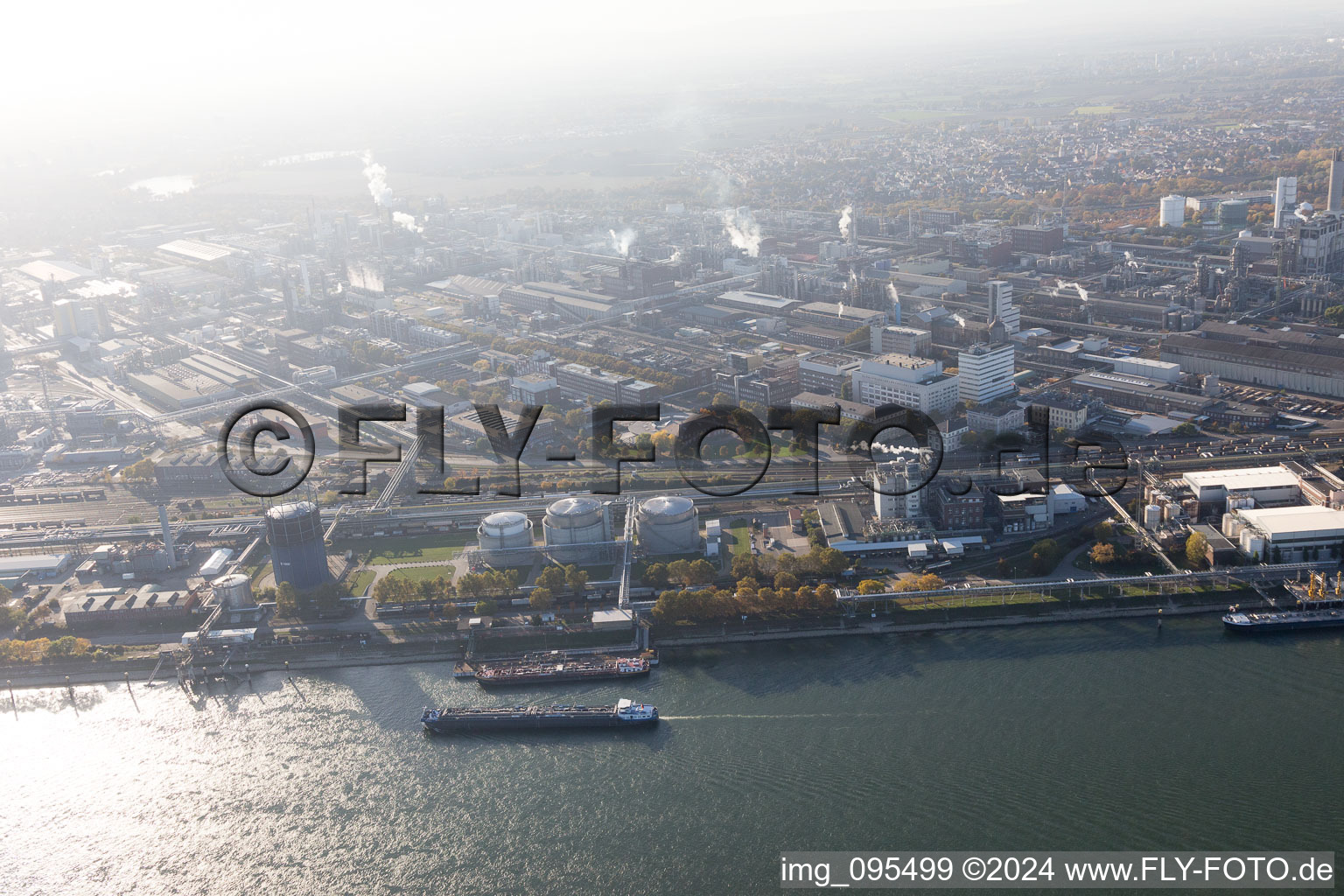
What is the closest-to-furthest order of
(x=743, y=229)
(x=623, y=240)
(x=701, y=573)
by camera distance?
(x=701, y=573) → (x=623, y=240) → (x=743, y=229)

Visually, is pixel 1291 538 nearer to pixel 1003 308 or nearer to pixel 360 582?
pixel 1003 308

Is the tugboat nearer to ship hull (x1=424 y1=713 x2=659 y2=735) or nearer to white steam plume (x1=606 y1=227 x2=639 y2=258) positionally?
ship hull (x1=424 y1=713 x2=659 y2=735)

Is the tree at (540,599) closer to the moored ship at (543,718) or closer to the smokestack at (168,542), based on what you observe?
the moored ship at (543,718)

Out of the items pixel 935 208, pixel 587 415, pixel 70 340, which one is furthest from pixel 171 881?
pixel 935 208

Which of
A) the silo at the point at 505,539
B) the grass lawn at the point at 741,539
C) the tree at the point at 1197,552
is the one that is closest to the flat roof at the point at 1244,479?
→ the tree at the point at 1197,552

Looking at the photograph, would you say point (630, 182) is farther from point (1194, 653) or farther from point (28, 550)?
point (1194, 653)

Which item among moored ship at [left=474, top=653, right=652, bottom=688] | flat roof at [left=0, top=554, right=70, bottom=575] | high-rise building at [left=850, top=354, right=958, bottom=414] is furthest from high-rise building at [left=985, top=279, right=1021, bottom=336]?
flat roof at [left=0, top=554, right=70, bottom=575]

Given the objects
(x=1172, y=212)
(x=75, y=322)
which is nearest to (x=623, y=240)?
(x=75, y=322)
